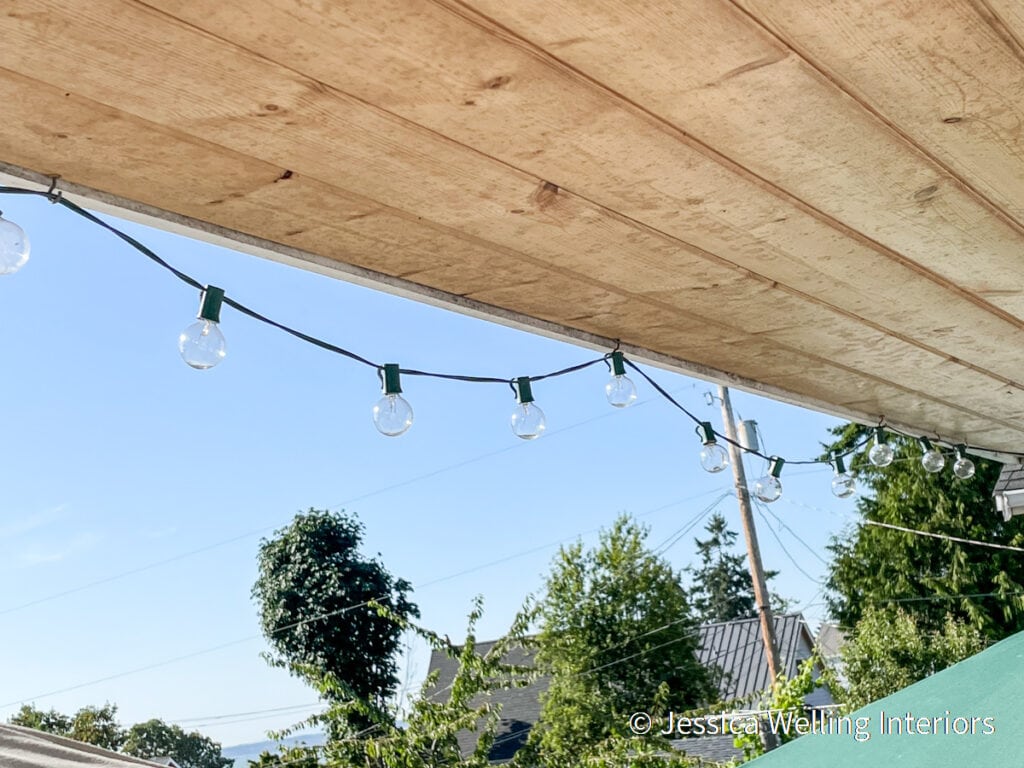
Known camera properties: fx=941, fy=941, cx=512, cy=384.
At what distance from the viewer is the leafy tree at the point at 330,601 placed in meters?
17.8

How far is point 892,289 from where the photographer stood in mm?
2074

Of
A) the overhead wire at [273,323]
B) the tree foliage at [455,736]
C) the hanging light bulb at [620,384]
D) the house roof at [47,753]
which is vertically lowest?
the tree foliage at [455,736]

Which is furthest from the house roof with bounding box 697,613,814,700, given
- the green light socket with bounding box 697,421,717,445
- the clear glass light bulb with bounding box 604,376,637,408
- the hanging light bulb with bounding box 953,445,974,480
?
the clear glass light bulb with bounding box 604,376,637,408

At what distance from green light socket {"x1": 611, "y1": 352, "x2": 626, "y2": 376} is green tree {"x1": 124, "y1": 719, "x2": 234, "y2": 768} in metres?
34.8

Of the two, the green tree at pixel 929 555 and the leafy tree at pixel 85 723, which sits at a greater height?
the green tree at pixel 929 555

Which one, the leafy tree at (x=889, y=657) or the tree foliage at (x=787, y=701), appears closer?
the tree foliage at (x=787, y=701)

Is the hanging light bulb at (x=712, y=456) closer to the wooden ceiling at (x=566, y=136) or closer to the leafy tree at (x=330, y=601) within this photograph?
the wooden ceiling at (x=566, y=136)

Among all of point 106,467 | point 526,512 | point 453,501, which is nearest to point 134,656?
point 106,467

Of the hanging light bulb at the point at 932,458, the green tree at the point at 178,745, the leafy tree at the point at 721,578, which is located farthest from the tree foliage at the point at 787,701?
the leafy tree at the point at 721,578

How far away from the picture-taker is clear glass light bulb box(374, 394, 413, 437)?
2.01 meters

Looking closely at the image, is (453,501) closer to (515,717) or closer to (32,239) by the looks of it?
(515,717)

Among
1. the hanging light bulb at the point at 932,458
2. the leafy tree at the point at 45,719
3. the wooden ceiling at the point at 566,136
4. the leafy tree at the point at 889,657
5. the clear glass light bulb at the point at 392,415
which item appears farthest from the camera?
the leafy tree at the point at 45,719

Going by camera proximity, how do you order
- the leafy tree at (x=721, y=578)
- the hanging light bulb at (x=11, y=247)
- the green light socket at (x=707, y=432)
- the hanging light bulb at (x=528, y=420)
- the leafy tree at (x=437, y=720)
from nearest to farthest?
1. the hanging light bulb at (x=11, y=247)
2. the hanging light bulb at (x=528, y=420)
3. the green light socket at (x=707, y=432)
4. the leafy tree at (x=437, y=720)
5. the leafy tree at (x=721, y=578)

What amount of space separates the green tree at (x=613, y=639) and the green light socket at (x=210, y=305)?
12.5 m
